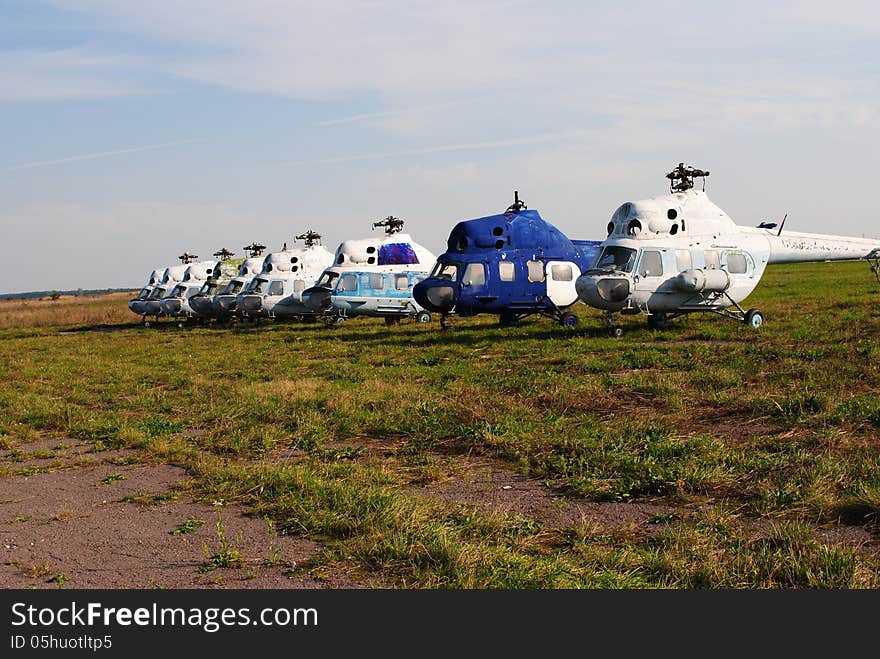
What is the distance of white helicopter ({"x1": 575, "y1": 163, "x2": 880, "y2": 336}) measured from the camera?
1841cm

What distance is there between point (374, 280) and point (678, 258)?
12.0 m

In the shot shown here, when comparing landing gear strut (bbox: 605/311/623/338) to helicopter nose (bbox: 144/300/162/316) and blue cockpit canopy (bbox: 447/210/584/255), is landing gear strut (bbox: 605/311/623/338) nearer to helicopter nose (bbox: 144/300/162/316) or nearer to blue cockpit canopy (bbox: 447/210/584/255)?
blue cockpit canopy (bbox: 447/210/584/255)

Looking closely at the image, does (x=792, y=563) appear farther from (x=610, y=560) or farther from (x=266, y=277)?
(x=266, y=277)

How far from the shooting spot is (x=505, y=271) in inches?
864

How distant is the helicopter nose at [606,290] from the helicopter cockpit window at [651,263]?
64cm

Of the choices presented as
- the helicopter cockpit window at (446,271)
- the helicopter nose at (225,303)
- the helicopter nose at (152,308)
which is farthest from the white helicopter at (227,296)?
the helicopter cockpit window at (446,271)

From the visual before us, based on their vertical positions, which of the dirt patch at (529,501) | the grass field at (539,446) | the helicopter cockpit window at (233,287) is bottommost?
the dirt patch at (529,501)

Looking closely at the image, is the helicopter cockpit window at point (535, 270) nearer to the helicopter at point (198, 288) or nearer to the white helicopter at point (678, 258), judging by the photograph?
the white helicopter at point (678, 258)

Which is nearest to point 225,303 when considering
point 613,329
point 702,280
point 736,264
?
point 613,329

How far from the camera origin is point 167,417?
11555 millimetres

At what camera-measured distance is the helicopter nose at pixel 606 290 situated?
18.0 metres

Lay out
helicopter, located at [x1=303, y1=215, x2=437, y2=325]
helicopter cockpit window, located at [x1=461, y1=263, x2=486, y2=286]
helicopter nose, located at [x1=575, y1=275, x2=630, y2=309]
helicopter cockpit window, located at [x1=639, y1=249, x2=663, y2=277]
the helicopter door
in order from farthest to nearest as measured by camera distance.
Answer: helicopter, located at [x1=303, y1=215, x2=437, y2=325]
the helicopter door
helicopter cockpit window, located at [x1=461, y1=263, x2=486, y2=286]
helicopter cockpit window, located at [x1=639, y1=249, x2=663, y2=277]
helicopter nose, located at [x1=575, y1=275, x2=630, y2=309]

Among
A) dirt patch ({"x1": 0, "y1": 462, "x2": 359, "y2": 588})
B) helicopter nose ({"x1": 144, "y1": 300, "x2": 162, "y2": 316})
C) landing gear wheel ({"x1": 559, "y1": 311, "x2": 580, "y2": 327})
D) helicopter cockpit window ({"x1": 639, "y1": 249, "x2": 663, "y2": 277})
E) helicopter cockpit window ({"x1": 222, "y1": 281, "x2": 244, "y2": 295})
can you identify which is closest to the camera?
dirt patch ({"x1": 0, "y1": 462, "x2": 359, "y2": 588})

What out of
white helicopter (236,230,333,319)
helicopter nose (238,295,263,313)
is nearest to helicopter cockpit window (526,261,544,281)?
white helicopter (236,230,333,319)
